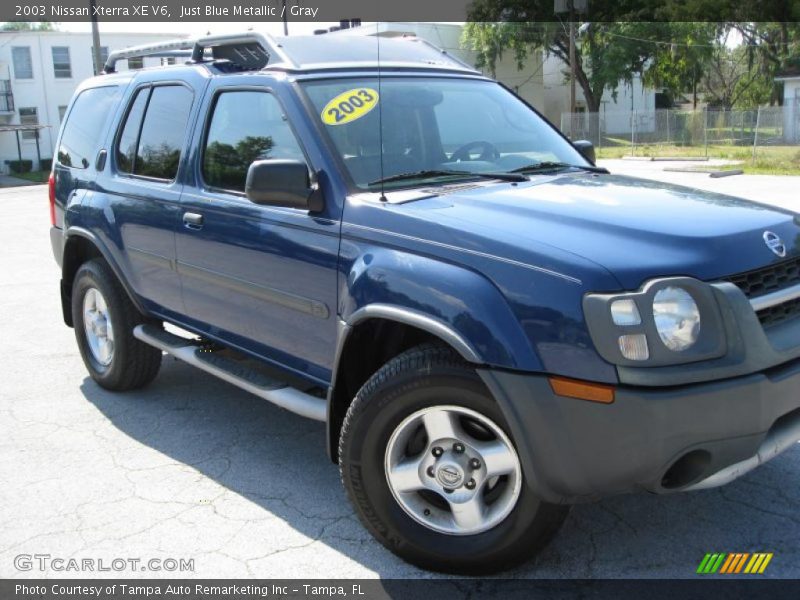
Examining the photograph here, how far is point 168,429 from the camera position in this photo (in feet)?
16.3

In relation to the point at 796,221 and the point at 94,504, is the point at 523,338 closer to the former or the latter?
the point at 796,221

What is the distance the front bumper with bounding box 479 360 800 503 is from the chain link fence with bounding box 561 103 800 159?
26554mm

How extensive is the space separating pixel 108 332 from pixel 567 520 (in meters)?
3.31

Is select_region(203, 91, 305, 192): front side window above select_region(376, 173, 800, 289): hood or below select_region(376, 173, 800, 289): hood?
above

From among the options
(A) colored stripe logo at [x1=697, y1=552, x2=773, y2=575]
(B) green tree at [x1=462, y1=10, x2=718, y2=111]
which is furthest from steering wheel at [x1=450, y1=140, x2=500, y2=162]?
(B) green tree at [x1=462, y1=10, x2=718, y2=111]

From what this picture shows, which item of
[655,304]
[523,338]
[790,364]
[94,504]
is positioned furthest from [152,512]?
[790,364]

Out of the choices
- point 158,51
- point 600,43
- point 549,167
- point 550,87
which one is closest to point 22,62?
point 550,87

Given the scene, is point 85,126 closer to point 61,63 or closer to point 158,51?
point 158,51

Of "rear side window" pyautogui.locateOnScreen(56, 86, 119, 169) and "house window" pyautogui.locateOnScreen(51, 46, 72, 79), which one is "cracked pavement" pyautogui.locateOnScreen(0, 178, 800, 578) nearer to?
"rear side window" pyautogui.locateOnScreen(56, 86, 119, 169)

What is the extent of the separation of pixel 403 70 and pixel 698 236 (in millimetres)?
1987

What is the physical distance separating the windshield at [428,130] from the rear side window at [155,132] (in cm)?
110

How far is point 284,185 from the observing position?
11.5ft

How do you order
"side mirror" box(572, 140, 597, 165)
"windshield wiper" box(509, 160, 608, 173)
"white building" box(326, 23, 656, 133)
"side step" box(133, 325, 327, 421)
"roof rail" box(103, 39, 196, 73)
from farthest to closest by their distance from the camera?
"white building" box(326, 23, 656, 133) → "roof rail" box(103, 39, 196, 73) → "side mirror" box(572, 140, 597, 165) → "windshield wiper" box(509, 160, 608, 173) → "side step" box(133, 325, 327, 421)

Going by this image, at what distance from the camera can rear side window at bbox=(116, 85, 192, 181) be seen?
468 centimetres
